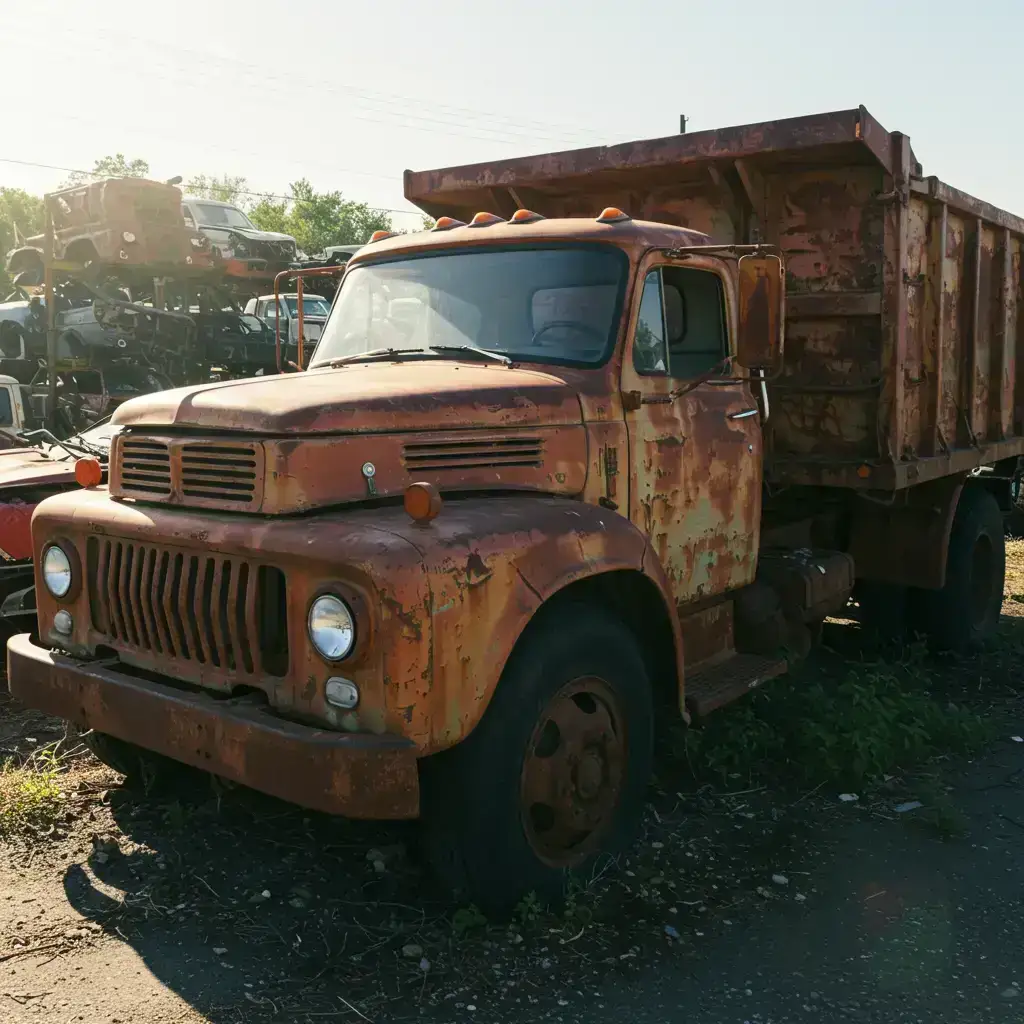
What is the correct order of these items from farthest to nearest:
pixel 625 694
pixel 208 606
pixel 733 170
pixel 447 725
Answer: pixel 733 170 < pixel 625 694 < pixel 208 606 < pixel 447 725

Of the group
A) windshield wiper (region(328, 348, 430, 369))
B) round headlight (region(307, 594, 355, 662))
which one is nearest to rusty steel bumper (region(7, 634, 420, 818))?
round headlight (region(307, 594, 355, 662))

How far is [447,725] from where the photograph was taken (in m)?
3.06

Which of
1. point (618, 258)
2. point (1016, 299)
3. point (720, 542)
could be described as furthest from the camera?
point (1016, 299)

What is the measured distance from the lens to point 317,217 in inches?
2477

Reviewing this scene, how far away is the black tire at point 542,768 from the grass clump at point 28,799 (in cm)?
181

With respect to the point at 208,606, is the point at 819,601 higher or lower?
lower

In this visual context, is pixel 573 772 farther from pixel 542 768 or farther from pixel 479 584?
pixel 479 584

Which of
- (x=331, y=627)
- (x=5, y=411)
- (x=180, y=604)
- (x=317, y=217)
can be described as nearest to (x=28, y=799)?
(x=180, y=604)

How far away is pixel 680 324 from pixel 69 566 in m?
2.52

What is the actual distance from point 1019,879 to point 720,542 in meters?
1.70

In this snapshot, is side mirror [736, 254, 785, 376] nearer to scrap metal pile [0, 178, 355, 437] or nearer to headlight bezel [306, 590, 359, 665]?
headlight bezel [306, 590, 359, 665]

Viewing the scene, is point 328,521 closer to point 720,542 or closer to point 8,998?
point 8,998

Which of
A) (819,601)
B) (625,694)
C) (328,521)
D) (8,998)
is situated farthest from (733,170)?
(8,998)

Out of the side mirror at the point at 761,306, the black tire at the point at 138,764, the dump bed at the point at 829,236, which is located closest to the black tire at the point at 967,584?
the dump bed at the point at 829,236
